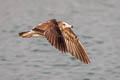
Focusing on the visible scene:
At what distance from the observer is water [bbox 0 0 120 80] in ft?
39.6

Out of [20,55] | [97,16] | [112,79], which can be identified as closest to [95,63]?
[112,79]

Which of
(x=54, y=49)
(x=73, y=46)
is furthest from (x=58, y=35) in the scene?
(x=54, y=49)

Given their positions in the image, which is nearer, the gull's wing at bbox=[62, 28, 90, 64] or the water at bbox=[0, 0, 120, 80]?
the gull's wing at bbox=[62, 28, 90, 64]

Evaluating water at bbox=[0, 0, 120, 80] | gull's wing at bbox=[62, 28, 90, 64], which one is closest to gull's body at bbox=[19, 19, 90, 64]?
gull's wing at bbox=[62, 28, 90, 64]

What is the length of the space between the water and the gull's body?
6.55 ft

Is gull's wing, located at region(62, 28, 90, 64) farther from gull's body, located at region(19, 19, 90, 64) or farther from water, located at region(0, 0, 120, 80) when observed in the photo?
water, located at region(0, 0, 120, 80)

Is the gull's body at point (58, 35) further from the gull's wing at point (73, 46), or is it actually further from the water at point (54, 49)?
the water at point (54, 49)

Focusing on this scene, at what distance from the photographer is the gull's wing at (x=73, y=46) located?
9.70 meters

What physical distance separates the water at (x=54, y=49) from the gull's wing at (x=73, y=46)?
1.96m

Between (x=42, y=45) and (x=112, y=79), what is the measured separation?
214cm

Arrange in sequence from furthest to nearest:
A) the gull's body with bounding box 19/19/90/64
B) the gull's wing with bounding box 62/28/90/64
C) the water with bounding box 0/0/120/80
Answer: the water with bounding box 0/0/120/80 < the gull's wing with bounding box 62/28/90/64 < the gull's body with bounding box 19/19/90/64

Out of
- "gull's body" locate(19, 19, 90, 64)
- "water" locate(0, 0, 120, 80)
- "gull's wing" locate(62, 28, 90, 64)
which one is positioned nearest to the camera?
"gull's body" locate(19, 19, 90, 64)

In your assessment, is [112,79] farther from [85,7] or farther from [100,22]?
[85,7]

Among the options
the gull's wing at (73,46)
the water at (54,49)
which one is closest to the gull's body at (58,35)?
the gull's wing at (73,46)
